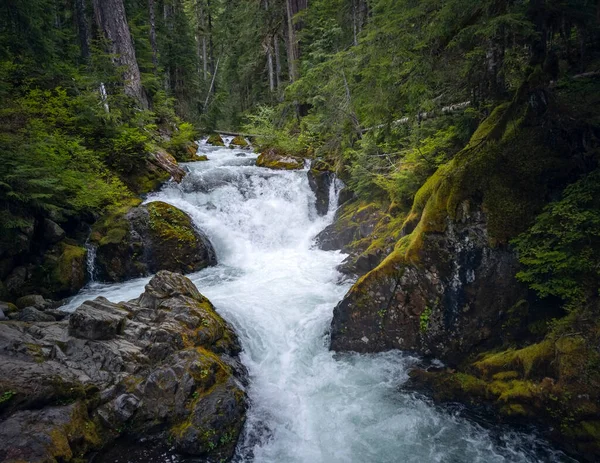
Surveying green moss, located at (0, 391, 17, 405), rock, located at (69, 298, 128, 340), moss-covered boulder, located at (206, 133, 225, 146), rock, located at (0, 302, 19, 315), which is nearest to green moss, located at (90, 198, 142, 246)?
rock, located at (0, 302, 19, 315)

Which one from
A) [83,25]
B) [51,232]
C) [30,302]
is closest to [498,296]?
[30,302]

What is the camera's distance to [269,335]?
7406mm

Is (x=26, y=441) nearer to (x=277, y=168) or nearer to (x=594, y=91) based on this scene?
(x=594, y=91)

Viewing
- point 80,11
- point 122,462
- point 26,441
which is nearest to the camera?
point 26,441

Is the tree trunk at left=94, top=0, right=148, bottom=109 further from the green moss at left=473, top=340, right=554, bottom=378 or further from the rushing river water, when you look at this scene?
the green moss at left=473, top=340, right=554, bottom=378

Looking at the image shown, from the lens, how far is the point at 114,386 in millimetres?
4996

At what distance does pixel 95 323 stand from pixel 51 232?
484 centimetres

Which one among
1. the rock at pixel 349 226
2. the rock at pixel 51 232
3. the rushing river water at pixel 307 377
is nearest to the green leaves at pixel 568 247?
the rushing river water at pixel 307 377

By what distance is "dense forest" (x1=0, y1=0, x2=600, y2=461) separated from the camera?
4871mm

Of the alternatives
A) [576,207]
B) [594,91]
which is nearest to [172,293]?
[576,207]

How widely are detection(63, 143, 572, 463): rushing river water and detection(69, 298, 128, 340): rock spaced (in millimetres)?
2272

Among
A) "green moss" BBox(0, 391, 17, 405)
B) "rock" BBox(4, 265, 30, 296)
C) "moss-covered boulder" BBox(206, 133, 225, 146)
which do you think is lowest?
"green moss" BBox(0, 391, 17, 405)

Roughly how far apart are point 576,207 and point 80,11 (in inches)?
717

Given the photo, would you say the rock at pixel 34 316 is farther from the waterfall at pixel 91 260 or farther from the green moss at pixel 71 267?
the waterfall at pixel 91 260
